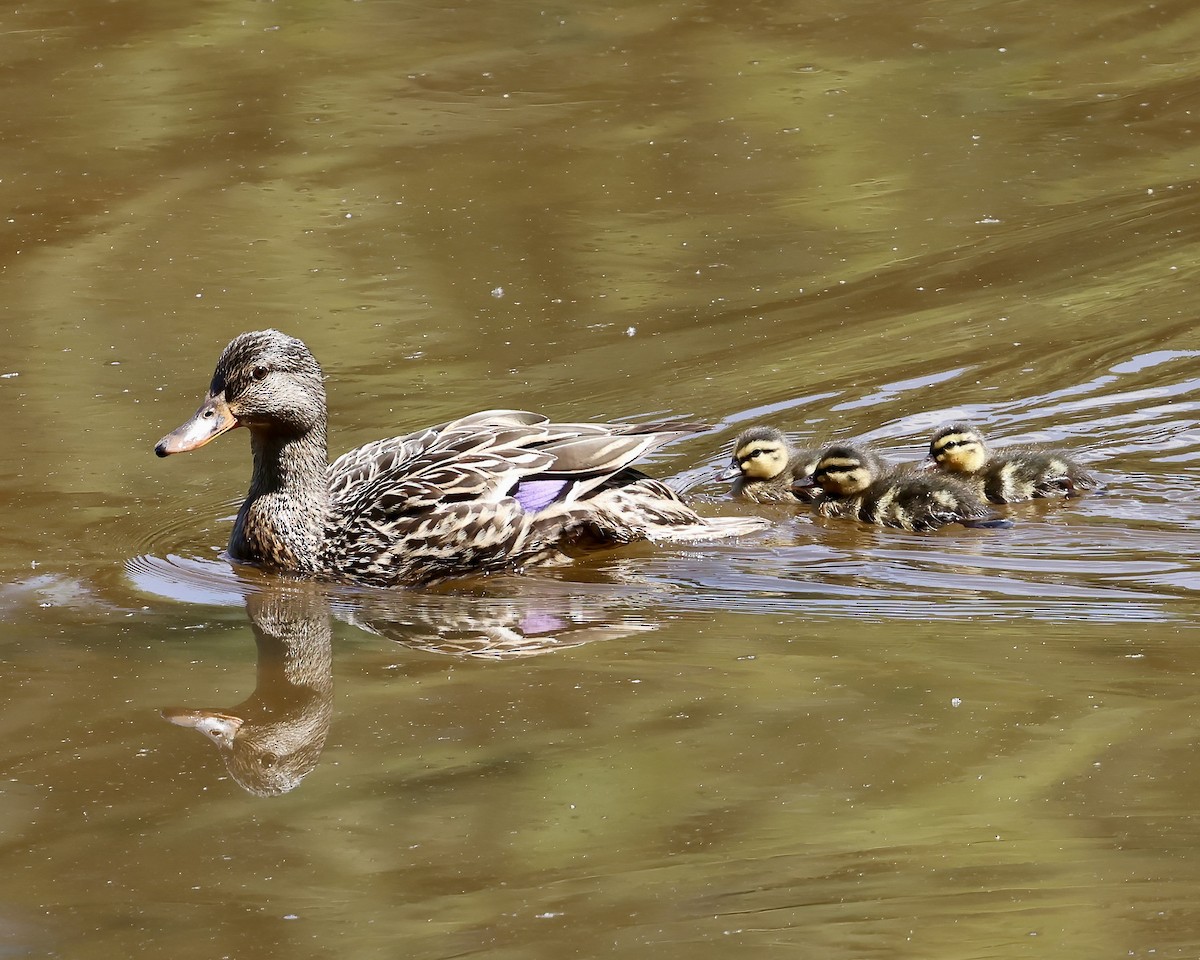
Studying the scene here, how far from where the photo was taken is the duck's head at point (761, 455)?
6.59 m

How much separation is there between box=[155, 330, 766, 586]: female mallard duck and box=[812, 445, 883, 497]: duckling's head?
0.34 metres

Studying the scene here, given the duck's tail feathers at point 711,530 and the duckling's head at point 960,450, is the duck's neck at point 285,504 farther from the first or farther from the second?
the duckling's head at point 960,450

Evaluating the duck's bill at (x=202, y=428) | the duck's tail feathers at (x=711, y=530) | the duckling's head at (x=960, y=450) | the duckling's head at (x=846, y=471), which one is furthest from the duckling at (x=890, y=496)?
the duck's bill at (x=202, y=428)

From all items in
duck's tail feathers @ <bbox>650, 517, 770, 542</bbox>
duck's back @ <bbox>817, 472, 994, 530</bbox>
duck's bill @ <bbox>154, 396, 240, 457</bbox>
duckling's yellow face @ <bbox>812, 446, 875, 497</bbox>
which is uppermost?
duck's bill @ <bbox>154, 396, 240, 457</bbox>

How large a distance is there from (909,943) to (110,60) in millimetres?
9546

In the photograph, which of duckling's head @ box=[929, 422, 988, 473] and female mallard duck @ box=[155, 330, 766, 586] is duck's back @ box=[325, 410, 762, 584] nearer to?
female mallard duck @ box=[155, 330, 766, 586]

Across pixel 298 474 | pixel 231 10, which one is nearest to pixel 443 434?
pixel 298 474

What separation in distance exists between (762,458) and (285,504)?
5.28 feet

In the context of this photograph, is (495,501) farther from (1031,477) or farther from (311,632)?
(1031,477)

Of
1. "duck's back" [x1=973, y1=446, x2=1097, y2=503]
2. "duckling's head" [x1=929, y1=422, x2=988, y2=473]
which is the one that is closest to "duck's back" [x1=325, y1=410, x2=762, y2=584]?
"duckling's head" [x1=929, y1=422, x2=988, y2=473]

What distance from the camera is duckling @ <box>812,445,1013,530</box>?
6258 millimetres

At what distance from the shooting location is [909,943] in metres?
3.45

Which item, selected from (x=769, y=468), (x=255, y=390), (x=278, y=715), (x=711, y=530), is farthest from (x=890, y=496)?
(x=278, y=715)

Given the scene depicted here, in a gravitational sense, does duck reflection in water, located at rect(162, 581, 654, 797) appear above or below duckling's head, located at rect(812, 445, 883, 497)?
below
